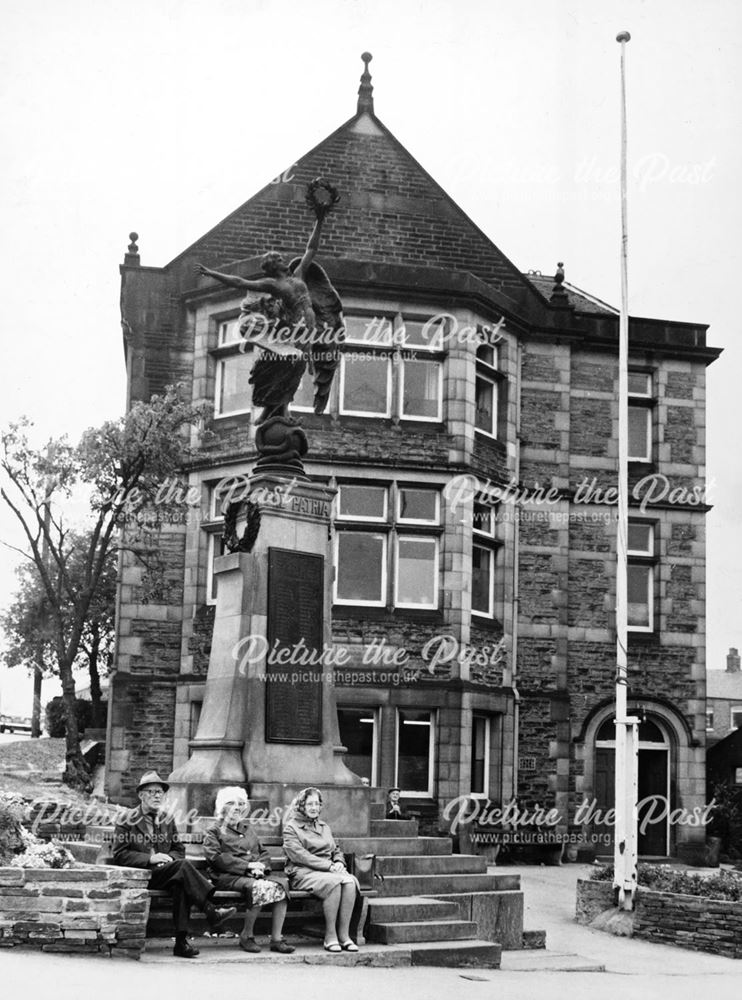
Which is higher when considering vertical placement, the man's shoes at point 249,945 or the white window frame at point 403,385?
the white window frame at point 403,385

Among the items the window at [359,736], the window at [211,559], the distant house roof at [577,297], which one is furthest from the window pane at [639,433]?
the window at [211,559]

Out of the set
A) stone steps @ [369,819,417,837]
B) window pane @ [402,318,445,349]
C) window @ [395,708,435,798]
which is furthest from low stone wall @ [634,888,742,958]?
window pane @ [402,318,445,349]

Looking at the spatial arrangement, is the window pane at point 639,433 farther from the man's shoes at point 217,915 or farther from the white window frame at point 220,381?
the man's shoes at point 217,915

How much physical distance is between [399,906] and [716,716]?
53679 mm

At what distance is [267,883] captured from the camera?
38.8ft

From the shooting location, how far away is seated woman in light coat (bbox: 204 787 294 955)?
1182cm

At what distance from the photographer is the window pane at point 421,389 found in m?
26.9

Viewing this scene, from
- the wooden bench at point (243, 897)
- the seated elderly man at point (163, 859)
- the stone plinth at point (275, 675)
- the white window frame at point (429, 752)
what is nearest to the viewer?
the seated elderly man at point (163, 859)

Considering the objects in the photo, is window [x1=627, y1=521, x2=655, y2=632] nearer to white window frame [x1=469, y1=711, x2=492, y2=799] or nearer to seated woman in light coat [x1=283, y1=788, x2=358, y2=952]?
white window frame [x1=469, y1=711, x2=492, y2=799]

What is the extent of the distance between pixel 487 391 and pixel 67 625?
56.9 feet

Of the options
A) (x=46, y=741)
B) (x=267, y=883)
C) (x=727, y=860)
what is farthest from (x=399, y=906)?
(x=46, y=741)

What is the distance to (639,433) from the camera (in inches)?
1169

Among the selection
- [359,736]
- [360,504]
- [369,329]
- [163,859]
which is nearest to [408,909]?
[163,859]

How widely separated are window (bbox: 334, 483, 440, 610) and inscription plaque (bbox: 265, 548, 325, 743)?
11055 millimetres
